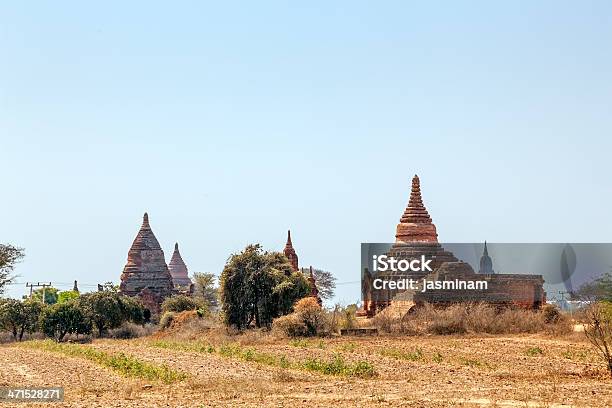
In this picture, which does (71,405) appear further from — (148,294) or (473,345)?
(148,294)

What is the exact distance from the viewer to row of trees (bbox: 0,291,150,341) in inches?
2247

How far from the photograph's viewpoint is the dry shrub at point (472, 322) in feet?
145

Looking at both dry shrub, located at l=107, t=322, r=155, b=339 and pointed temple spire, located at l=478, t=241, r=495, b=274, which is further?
pointed temple spire, located at l=478, t=241, r=495, b=274

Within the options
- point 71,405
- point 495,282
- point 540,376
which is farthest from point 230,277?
point 71,405

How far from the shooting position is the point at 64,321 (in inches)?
2239

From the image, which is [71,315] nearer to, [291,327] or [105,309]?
[105,309]

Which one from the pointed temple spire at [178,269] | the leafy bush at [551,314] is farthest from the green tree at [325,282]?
the leafy bush at [551,314]

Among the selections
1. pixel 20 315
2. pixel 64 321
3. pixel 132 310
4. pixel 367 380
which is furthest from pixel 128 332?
pixel 367 380

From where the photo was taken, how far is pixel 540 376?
2477 centimetres

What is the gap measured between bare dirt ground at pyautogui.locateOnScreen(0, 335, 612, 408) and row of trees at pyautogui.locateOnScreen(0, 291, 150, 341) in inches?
767

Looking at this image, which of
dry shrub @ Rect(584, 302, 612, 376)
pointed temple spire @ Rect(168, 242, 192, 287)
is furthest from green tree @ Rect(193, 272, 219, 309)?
dry shrub @ Rect(584, 302, 612, 376)

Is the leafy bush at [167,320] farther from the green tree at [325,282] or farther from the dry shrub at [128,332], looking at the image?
the green tree at [325,282]

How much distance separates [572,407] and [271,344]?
23.1m

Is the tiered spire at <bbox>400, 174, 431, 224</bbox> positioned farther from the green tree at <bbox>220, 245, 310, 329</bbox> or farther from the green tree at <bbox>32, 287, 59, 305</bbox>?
the green tree at <bbox>32, 287, 59, 305</bbox>
